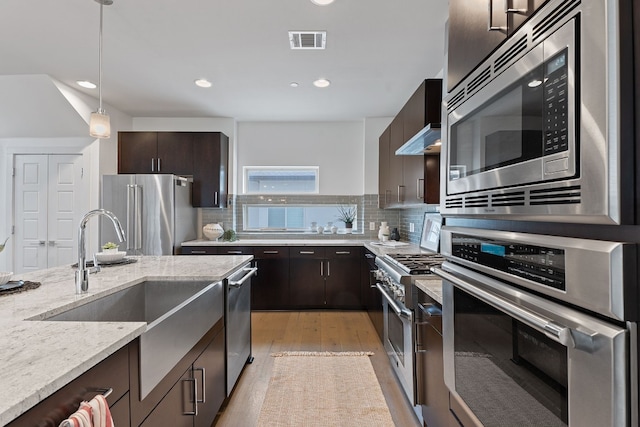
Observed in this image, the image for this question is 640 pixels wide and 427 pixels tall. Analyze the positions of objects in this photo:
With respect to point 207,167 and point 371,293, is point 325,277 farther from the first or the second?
point 207,167

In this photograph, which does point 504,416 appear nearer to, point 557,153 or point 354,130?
point 557,153

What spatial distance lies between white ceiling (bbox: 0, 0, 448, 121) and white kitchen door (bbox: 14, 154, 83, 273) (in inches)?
37.1

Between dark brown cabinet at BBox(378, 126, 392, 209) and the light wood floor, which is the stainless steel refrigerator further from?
dark brown cabinet at BBox(378, 126, 392, 209)

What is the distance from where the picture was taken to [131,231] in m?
4.14

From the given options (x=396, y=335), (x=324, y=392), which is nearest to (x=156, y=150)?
(x=324, y=392)

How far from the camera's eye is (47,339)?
0.99 meters

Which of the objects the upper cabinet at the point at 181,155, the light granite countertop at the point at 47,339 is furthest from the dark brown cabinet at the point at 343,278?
the light granite countertop at the point at 47,339

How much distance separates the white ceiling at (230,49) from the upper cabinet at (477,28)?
1.30 meters

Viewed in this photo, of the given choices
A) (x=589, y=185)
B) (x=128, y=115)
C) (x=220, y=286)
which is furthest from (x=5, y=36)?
(x=589, y=185)

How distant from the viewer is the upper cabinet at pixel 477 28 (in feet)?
2.80

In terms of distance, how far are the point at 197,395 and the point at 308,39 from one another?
2530mm

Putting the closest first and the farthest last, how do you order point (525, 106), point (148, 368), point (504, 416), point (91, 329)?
point (525, 106) → point (504, 416) → point (91, 329) → point (148, 368)

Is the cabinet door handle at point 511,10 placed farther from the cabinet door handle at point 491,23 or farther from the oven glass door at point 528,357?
the oven glass door at point 528,357

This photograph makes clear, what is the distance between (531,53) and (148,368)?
1.46m
